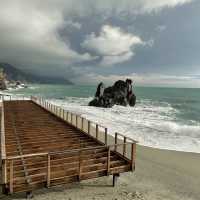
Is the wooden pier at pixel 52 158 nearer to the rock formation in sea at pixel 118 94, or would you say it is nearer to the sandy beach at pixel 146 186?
the sandy beach at pixel 146 186

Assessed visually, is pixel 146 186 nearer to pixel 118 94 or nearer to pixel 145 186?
pixel 145 186

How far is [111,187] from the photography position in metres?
9.21

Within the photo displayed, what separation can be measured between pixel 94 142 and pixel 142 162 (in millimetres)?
3460

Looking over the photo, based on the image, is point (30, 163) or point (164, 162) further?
point (164, 162)

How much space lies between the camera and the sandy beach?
8.39m

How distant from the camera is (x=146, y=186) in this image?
9.59m

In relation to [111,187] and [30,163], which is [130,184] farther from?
[30,163]

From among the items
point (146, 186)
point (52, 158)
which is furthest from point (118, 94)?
point (52, 158)

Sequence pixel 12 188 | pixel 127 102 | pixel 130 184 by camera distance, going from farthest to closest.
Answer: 1. pixel 127 102
2. pixel 130 184
3. pixel 12 188

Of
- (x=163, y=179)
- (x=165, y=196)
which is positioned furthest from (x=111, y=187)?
(x=163, y=179)

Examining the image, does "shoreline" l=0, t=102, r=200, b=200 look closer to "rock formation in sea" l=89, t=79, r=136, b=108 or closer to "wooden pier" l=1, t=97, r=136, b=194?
"wooden pier" l=1, t=97, r=136, b=194

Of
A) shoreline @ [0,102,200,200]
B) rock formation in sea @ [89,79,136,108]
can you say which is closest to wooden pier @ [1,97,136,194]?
shoreline @ [0,102,200,200]

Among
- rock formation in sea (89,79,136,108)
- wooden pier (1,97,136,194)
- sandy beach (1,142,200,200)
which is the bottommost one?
sandy beach (1,142,200,200)

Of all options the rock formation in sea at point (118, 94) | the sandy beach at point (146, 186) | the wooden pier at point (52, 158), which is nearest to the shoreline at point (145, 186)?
the sandy beach at point (146, 186)
